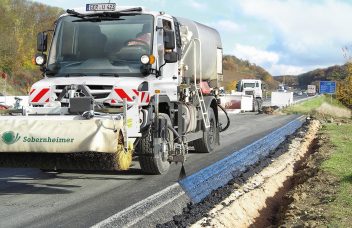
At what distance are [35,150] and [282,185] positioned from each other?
522 cm

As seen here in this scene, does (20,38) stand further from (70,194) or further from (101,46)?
(70,194)

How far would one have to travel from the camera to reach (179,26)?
39.0 feet

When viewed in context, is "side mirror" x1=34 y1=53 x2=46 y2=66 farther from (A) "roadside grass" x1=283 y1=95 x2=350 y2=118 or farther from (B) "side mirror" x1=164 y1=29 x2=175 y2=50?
(A) "roadside grass" x1=283 y1=95 x2=350 y2=118

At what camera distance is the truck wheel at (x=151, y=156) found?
9375mm

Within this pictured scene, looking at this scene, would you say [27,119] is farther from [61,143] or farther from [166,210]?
[166,210]

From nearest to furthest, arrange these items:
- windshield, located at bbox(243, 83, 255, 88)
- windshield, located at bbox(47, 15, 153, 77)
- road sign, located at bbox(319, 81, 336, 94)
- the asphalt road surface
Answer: the asphalt road surface → windshield, located at bbox(47, 15, 153, 77) → windshield, located at bbox(243, 83, 255, 88) → road sign, located at bbox(319, 81, 336, 94)

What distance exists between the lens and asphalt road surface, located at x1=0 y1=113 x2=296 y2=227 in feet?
22.8

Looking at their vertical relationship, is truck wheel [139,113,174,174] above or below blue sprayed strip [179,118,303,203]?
above

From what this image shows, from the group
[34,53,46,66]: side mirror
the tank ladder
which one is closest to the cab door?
the tank ladder

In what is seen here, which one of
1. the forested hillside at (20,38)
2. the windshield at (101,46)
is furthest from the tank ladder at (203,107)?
the forested hillside at (20,38)

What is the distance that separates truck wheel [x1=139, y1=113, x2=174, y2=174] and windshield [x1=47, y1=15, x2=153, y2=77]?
117 centimetres

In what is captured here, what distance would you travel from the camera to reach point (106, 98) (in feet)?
29.4

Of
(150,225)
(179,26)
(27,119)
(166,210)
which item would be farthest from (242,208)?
(179,26)

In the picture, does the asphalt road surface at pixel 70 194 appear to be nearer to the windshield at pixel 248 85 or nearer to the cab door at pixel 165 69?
the cab door at pixel 165 69
